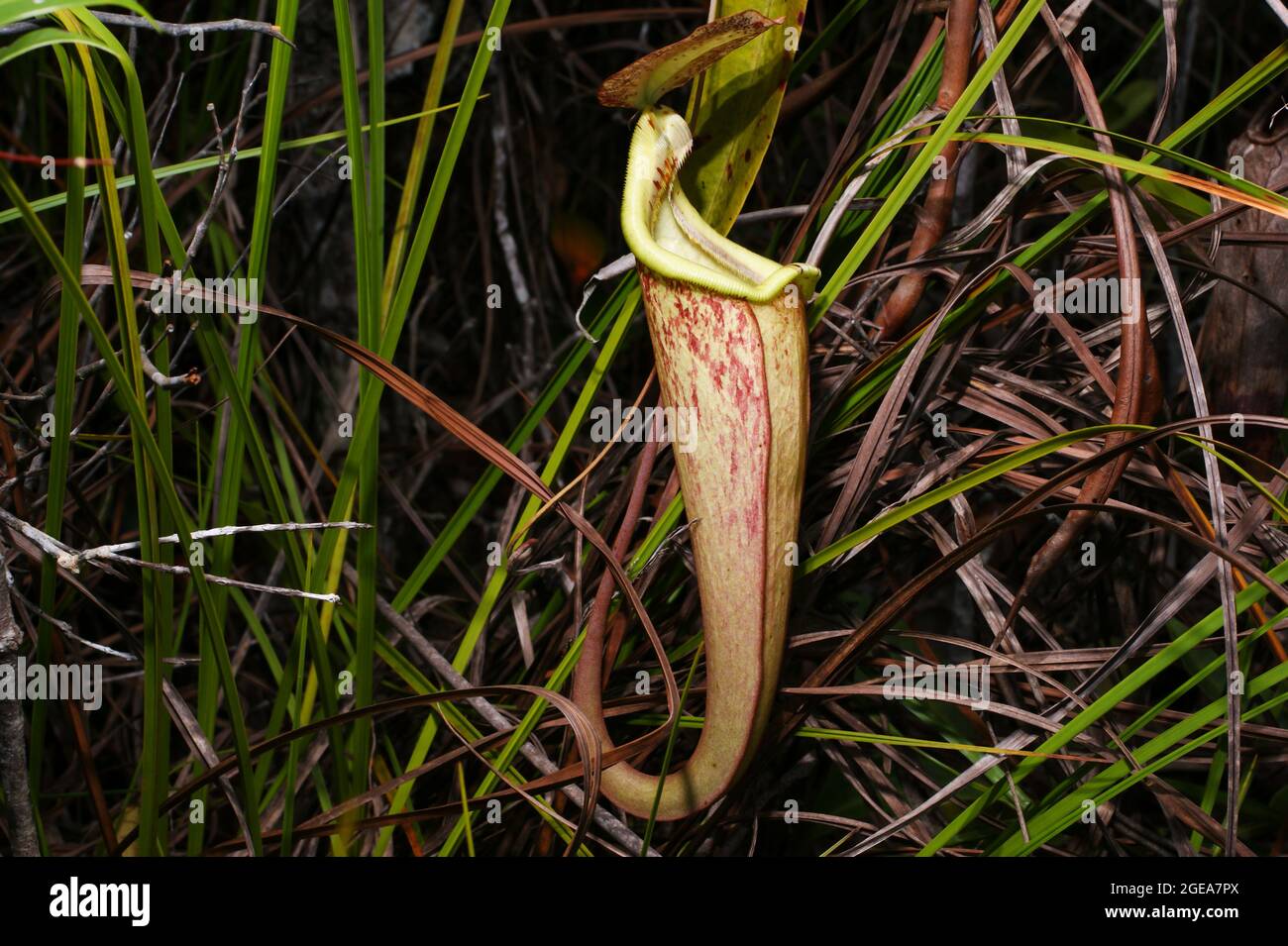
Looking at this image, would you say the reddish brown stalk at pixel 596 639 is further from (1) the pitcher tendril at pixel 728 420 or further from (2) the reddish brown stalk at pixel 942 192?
(2) the reddish brown stalk at pixel 942 192

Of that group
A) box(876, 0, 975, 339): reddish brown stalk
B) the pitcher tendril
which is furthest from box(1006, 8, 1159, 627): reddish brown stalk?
the pitcher tendril

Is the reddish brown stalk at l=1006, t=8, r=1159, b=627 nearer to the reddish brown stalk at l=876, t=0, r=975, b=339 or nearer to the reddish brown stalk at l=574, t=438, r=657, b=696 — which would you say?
the reddish brown stalk at l=876, t=0, r=975, b=339

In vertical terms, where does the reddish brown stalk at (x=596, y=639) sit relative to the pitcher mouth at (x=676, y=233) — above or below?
below

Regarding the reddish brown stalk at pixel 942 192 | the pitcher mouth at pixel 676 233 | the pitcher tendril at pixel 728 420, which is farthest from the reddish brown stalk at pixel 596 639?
the reddish brown stalk at pixel 942 192

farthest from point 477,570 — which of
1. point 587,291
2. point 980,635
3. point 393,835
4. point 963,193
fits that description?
point 963,193

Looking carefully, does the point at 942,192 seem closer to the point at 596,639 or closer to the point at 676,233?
the point at 676,233

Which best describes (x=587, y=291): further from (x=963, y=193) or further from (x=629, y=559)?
(x=963, y=193)
